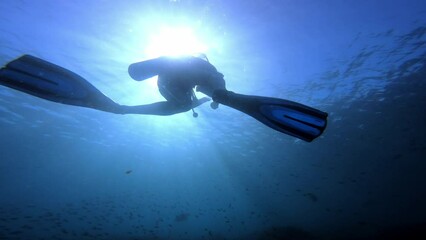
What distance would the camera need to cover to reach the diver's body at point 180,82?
4.66m

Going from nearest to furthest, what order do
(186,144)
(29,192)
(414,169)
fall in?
(186,144), (414,169), (29,192)

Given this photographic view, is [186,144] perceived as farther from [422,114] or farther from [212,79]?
[212,79]

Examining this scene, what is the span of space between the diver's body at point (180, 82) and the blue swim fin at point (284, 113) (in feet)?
1.66

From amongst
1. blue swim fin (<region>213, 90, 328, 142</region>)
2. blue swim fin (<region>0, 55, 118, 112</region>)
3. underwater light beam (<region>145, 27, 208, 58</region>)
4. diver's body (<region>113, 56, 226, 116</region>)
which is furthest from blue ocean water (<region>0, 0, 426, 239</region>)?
blue swim fin (<region>213, 90, 328, 142</region>)

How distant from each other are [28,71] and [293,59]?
432 inches

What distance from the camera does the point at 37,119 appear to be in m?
23.4

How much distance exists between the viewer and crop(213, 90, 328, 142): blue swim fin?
168 inches

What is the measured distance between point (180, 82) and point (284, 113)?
6.31 feet

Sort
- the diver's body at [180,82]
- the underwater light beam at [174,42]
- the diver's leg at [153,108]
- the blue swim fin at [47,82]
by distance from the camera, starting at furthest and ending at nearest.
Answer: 1. the underwater light beam at [174,42]
2. the diver's leg at [153,108]
3. the diver's body at [180,82]
4. the blue swim fin at [47,82]

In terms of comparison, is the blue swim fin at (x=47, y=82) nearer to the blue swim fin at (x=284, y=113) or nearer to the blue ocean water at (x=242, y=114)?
the blue swim fin at (x=284, y=113)

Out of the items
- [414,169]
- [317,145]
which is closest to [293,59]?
[317,145]

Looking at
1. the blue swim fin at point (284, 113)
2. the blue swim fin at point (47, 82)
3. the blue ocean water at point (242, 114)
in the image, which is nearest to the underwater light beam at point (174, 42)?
the blue ocean water at point (242, 114)

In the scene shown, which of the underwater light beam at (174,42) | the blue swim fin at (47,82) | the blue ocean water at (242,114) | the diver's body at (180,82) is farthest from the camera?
the blue ocean water at (242,114)

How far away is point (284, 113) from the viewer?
4.37m
